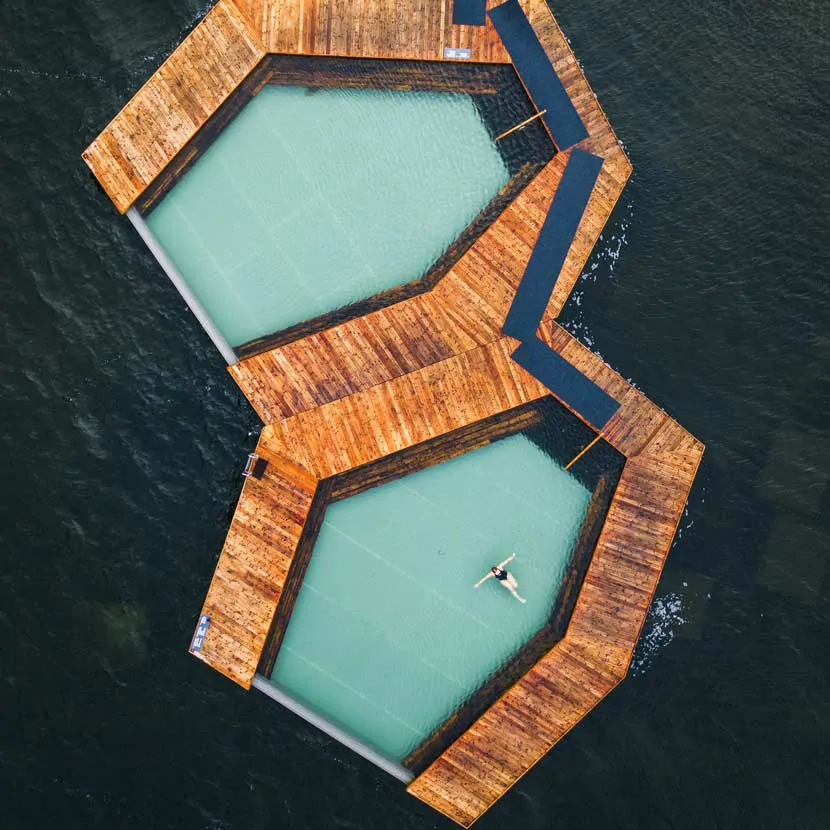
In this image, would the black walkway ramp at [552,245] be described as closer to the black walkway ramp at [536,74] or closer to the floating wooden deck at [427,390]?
the floating wooden deck at [427,390]

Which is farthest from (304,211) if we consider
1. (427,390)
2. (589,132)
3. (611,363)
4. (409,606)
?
(409,606)

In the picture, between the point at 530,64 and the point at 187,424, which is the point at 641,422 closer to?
the point at 530,64

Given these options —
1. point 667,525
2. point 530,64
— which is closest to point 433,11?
point 530,64

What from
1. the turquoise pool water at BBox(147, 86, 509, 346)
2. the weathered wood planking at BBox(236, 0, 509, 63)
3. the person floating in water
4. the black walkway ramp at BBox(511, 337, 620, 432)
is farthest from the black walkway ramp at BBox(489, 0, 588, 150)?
the person floating in water

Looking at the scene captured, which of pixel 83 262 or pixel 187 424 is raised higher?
pixel 83 262

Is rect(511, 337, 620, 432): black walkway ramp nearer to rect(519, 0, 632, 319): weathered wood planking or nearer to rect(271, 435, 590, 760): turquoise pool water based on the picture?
rect(519, 0, 632, 319): weathered wood planking

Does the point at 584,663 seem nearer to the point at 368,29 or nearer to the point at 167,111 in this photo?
the point at 368,29

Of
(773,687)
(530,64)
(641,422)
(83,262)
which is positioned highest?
(530,64)
